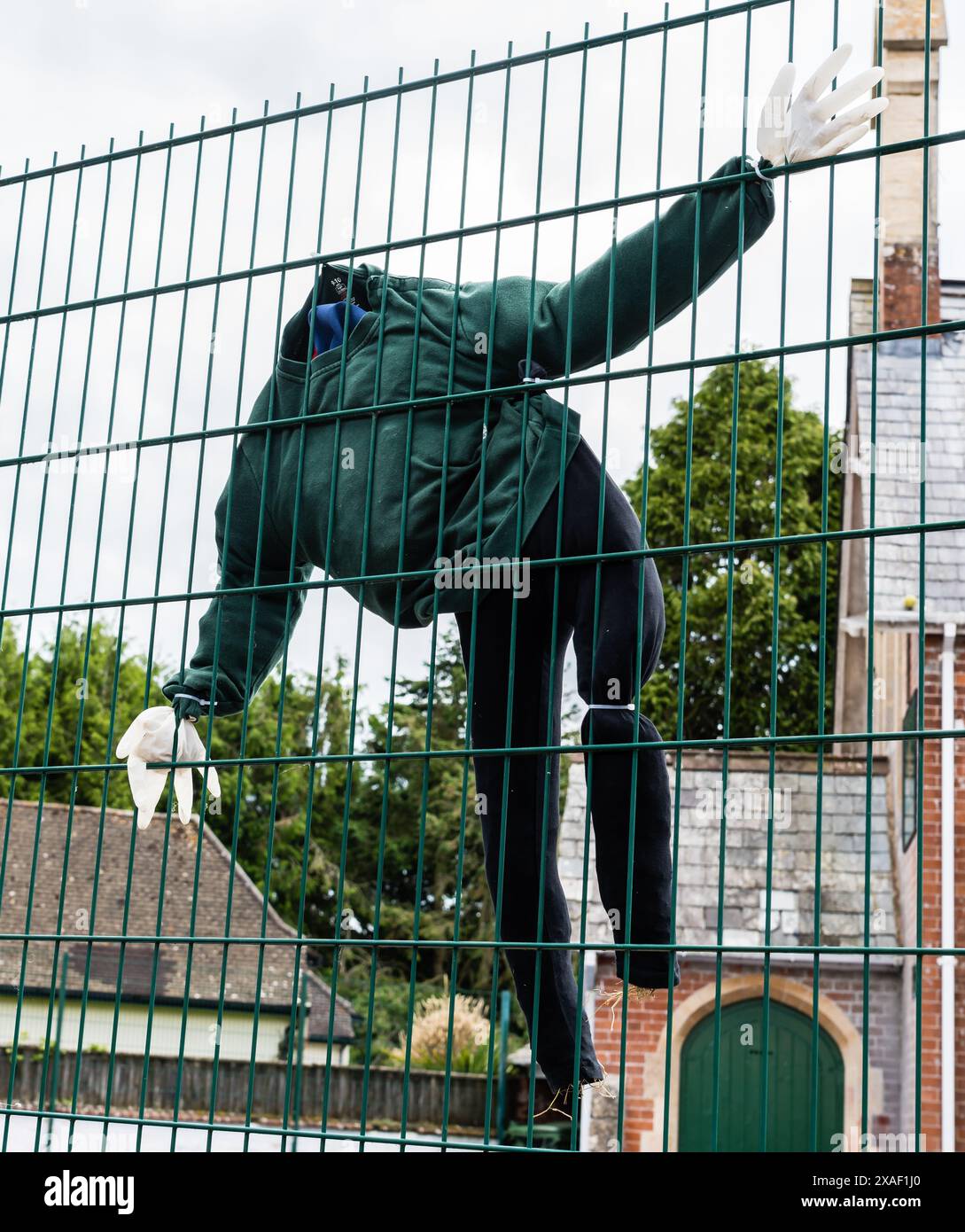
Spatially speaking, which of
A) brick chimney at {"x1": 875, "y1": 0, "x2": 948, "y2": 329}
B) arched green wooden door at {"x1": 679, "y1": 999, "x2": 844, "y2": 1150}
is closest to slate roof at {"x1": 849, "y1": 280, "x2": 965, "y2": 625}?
brick chimney at {"x1": 875, "y1": 0, "x2": 948, "y2": 329}

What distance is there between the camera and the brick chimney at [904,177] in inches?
587

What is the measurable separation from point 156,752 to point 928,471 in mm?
9065

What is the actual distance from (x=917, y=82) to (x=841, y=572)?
20.0 feet

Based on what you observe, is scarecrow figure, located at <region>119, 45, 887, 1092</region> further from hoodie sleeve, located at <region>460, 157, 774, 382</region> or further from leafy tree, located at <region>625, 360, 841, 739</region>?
leafy tree, located at <region>625, 360, 841, 739</region>

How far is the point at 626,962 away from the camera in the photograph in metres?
2.93

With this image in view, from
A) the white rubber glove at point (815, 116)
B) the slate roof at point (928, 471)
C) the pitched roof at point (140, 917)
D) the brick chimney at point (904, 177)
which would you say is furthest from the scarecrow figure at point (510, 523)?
the pitched roof at point (140, 917)

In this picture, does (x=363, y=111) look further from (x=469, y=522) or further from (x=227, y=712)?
(x=227, y=712)

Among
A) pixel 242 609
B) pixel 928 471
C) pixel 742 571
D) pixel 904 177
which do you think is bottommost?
pixel 242 609

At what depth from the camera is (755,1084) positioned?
1212 centimetres

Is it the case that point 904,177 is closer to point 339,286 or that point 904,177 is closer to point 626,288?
point 339,286

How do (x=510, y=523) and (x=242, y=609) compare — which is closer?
(x=510, y=523)

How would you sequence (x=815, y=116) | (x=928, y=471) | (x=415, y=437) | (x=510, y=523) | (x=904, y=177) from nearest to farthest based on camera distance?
(x=815, y=116), (x=510, y=523), (x=415, y=437), (x=928, y=471), (x=904, y=177)

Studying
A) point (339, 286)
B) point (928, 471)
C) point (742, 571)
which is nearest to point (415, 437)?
point (339, 286)

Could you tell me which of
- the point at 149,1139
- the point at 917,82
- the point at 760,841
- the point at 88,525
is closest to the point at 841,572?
the point at 917,82
